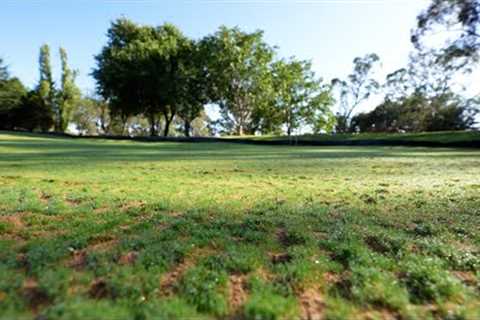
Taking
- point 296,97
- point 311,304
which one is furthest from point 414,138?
point 311,304

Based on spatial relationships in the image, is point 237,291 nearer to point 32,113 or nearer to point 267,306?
point 267,306

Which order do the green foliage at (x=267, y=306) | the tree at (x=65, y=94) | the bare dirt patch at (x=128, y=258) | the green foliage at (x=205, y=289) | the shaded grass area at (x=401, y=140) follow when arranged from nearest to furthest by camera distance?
the green foliage at (x=267, y=306) → the green foliage at (x=205, y=289) → the bare dirt patch at (x=128, y=258) → the shaded grass area at (x=401, y=140) → the tree at (x=65, y=94)

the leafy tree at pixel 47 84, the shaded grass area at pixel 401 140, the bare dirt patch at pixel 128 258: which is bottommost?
the bare dirt patch at pixel 128 258

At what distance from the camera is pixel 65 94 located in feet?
152

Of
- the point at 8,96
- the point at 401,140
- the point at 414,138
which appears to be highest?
the point at 8,96

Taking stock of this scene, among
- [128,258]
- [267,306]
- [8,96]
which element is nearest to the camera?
[267,306]

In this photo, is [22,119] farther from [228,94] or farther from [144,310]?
[144,310]

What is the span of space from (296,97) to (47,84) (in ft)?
106

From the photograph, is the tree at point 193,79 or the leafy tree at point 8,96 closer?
the tree at point 193,79

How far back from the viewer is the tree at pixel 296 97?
4128 cm

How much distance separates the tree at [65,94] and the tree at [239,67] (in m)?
20.6

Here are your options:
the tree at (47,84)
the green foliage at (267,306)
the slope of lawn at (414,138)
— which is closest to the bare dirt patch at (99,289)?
the green foliage at (267,306)

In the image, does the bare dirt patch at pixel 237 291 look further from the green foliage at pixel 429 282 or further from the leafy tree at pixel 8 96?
the leafy tree at pixel 8 96

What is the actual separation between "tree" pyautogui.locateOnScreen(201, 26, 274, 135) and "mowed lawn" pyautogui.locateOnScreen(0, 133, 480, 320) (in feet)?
108
